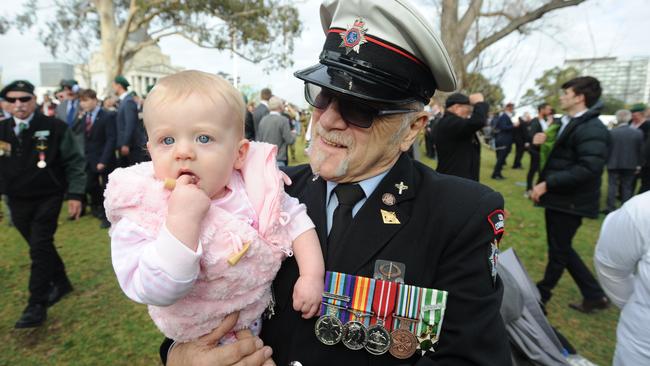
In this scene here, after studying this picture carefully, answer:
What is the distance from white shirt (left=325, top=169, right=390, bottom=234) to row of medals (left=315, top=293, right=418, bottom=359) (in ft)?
1.16

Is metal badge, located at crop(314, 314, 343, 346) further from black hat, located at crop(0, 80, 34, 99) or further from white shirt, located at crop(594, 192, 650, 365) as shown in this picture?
black hat, located at crop(0, 80, 34, 99)

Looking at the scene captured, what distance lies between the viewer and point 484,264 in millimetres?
1366

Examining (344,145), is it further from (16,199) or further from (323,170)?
(16,199)

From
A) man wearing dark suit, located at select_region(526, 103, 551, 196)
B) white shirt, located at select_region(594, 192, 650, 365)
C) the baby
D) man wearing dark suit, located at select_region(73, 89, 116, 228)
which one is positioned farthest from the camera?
man wearing dark suit, located at select_region(526, 103, 551, 196)

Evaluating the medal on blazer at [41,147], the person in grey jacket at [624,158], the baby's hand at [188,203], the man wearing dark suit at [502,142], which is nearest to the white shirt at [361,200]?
the baby's hand at [188,203]

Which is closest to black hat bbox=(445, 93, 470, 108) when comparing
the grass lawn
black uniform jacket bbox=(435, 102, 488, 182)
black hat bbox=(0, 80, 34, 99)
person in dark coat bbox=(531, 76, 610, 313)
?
black uniform jacket bbox=(435, 102, 488, 182)

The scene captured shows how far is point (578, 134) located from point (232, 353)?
4.19m

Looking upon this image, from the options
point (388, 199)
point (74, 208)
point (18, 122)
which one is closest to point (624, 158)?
point (388, 199)

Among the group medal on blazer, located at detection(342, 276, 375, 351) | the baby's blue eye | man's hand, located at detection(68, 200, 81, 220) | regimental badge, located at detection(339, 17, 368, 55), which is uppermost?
regimental badge, located at detection(339, 17, 368, 55)

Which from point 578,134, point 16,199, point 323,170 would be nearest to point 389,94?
point 323,170

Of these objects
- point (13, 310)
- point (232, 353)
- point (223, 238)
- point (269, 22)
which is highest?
point (269, 22)

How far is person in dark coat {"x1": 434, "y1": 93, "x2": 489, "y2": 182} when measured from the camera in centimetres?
568

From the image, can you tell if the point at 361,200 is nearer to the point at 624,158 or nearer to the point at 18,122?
the point at 18,122

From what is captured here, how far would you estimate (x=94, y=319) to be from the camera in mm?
4168
